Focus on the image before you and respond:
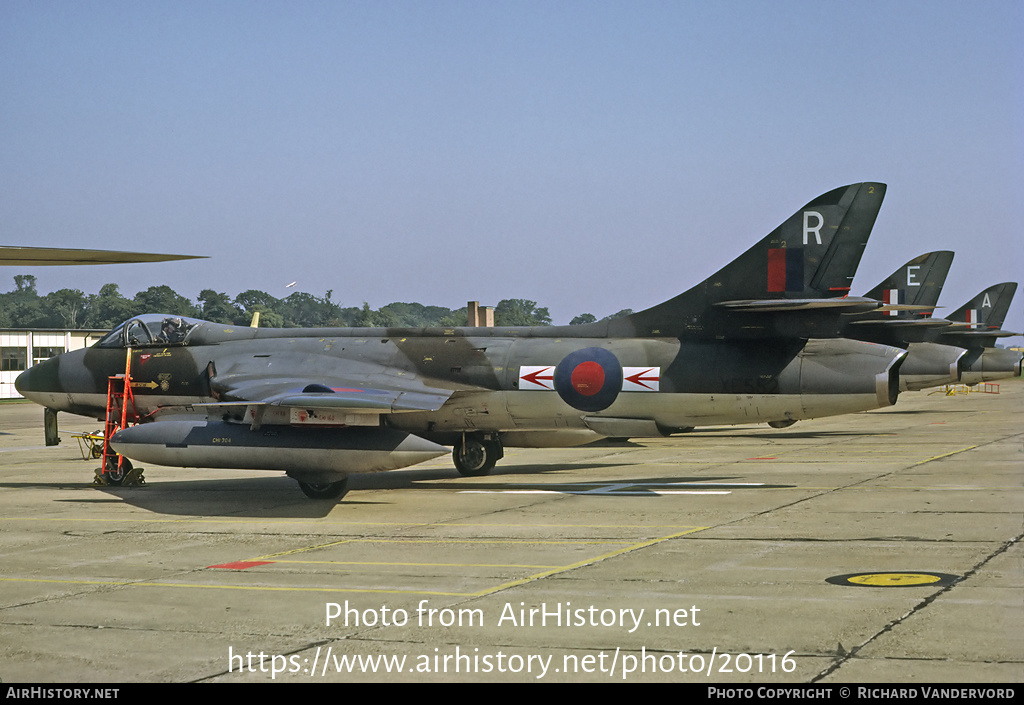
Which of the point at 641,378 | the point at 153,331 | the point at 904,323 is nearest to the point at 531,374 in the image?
the point at 641,378

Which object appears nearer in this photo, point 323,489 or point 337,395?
point 337,395

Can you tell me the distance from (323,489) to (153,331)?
544 cm

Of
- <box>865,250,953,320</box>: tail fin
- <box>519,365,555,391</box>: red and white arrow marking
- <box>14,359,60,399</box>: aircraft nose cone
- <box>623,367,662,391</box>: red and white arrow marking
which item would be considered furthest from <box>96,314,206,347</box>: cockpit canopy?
<box>865,250,953,320</box>: tail fin

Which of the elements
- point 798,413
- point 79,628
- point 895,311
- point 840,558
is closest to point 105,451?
point 79,628

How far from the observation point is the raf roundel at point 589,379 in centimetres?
1692

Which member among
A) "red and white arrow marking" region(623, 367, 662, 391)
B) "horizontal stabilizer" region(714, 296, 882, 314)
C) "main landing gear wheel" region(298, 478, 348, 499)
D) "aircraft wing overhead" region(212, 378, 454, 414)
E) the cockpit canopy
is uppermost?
"horizontal stabilizer" region(714, 296, 882, 314)

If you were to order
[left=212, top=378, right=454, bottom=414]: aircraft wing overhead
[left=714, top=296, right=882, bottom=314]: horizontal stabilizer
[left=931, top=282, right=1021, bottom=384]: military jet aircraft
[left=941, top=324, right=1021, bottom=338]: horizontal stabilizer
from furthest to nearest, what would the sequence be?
[left=931, top=282, right=1021, bottom=384]: military jet aircraft
[left=941, top=324, right=1021, bottom=338]: horizontal stabilizer
[left=714, top=296, right=882, bottom=314]: horizontal stabilizer
[left=212, top=378, right=454, bottom=414]: aircraft wing overhead

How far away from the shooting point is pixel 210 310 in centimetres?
5431

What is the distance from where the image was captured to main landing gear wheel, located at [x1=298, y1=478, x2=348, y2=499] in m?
16.5

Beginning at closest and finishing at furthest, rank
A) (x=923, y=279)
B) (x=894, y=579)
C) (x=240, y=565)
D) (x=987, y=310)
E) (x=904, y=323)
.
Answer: (x=894, y=579), (x=240, y=565), (x=904, y=323), (x=923, y=279), (x=987, y=310)

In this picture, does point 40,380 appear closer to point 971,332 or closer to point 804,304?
point 804,304

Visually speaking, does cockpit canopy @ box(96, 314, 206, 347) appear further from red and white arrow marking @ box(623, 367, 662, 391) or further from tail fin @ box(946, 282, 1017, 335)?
tail fin @ box(946, 282, 1017, 335)

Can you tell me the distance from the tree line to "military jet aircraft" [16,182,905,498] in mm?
24797

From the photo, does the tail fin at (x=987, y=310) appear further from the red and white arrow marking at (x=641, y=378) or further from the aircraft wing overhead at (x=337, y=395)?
the aircraft wing overhead at (x=337, y=395)
